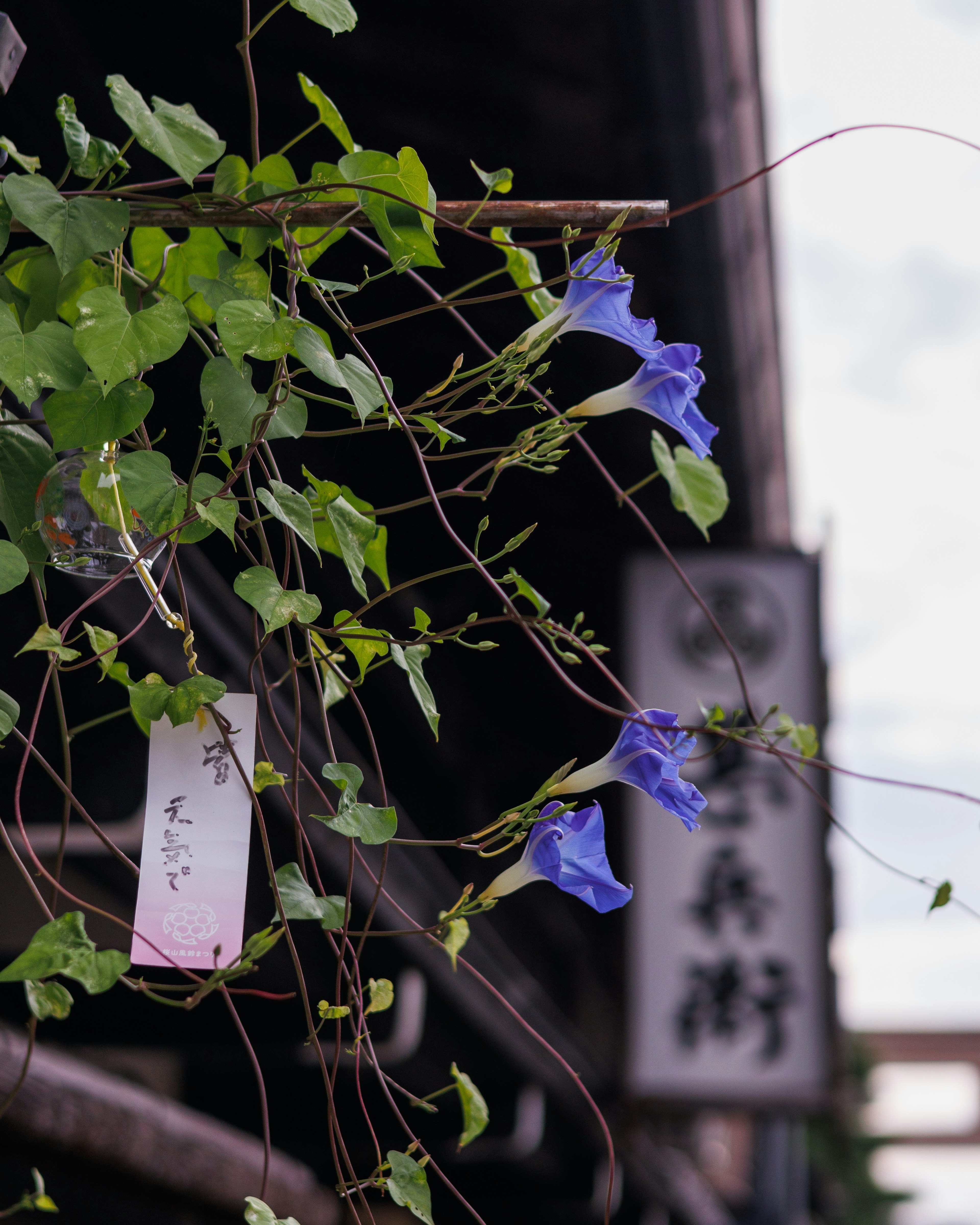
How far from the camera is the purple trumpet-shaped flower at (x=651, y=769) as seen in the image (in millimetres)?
553

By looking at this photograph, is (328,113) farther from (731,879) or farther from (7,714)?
(731,879)

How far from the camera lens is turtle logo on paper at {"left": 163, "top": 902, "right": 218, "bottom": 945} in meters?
0.54

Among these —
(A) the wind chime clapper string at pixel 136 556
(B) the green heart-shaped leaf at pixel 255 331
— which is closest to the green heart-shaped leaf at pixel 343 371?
(B) the green heart-shaped leaf at pixel 255 331

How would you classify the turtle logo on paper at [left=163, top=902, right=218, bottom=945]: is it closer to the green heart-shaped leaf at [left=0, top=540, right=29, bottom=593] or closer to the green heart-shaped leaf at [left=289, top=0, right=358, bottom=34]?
the green heart-shaped leaf at [left=0, top=540, right=29, bottom=593]

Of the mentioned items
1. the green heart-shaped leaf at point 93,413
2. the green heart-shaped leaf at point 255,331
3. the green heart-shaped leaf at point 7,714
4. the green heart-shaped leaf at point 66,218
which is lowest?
the green heart-shaped leaf at point 7,714

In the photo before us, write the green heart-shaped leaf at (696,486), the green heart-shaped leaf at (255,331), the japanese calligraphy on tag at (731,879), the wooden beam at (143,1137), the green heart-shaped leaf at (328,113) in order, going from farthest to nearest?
the japanese calligraphy on tag at (731,879)
the wooden beam at (143,1137)
the green heart-shaped leaf at (696,486)
the green heart-shaped leaf at (328,113)
the green heart-shaped leaf at (255,331)

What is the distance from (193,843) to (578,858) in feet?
0.61

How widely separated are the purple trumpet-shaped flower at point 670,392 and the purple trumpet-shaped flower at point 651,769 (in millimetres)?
153

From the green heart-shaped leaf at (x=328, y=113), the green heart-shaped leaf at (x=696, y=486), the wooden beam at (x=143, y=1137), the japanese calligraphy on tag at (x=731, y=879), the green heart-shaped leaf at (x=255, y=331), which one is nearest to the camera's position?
the green heart-shaped leaf at (x=255, y=331)

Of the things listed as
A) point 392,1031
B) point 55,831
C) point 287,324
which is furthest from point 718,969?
point 287,324

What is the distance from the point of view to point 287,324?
0.49 meters

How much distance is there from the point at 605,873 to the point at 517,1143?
2686 mm

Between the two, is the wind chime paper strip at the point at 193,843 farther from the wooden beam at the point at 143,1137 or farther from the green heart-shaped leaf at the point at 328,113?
the wooden beam at the point at 143,1137

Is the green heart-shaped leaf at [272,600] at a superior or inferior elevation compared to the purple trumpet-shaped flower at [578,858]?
superior
